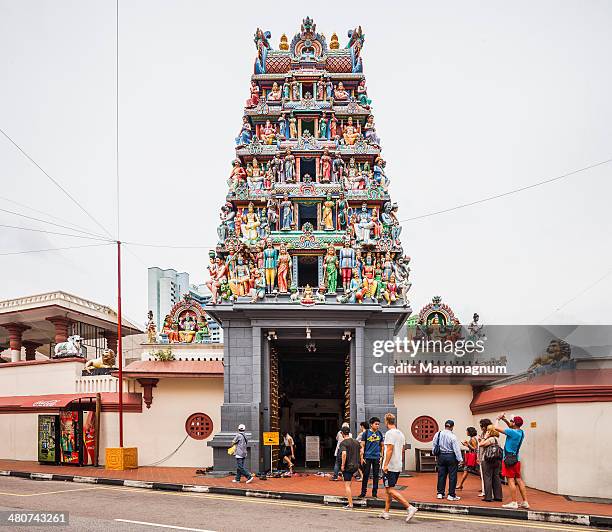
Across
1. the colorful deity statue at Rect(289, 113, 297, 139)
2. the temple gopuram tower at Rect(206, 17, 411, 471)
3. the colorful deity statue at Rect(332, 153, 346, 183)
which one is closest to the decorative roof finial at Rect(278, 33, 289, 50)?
the temple gopuram tower at Rect(206, 17, 411, 471)

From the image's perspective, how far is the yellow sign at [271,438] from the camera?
21.6m

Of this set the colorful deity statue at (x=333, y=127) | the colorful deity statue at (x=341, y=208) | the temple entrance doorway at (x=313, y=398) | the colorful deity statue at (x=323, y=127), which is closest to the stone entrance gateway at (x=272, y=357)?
the colorful deity statue at (x=341, y=208)

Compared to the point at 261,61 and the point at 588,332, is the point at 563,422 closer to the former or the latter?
the point at 588,332

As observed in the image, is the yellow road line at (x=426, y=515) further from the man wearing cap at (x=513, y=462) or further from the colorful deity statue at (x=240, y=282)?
the colorful deity statue at (x=240, y=282)

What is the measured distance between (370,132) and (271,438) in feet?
42.0

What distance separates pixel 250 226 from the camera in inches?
1016

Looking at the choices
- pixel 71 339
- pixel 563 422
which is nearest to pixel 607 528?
pixel 563 422

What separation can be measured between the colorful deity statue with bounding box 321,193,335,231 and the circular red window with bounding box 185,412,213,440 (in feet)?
26.9

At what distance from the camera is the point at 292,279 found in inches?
976

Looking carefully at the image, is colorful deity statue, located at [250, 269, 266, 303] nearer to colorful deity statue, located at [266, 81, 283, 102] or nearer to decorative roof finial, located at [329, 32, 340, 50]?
colorful deity statue, located at [266, 81, 283, 102]

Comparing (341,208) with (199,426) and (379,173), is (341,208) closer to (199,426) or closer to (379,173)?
A: (379,173)

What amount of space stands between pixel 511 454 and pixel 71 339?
19.2 meters

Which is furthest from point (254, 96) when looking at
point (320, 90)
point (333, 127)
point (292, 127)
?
point (333, 127)

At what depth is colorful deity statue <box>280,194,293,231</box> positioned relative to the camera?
25.5m
